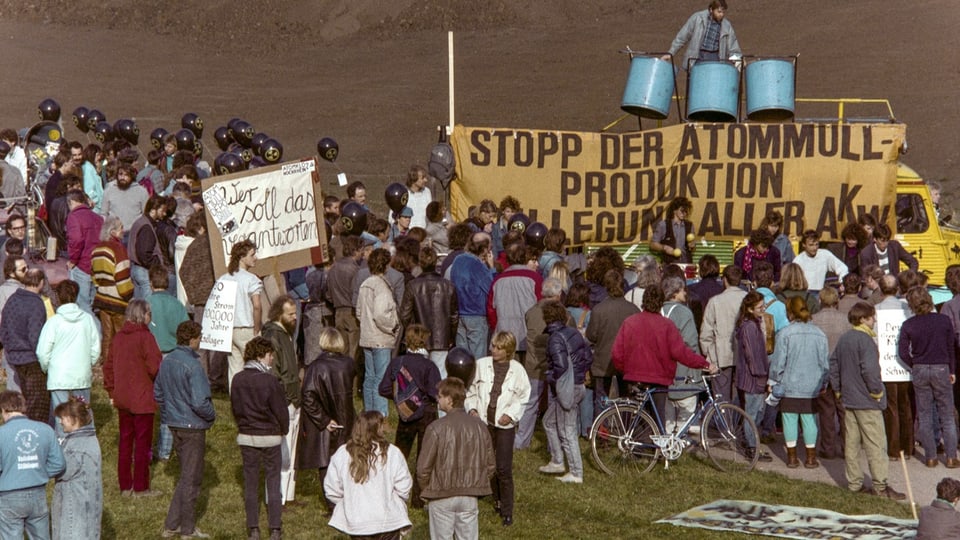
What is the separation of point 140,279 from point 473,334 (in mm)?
3934

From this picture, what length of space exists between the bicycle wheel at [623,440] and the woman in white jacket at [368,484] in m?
4.33

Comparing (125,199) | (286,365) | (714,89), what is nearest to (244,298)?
(286,365)

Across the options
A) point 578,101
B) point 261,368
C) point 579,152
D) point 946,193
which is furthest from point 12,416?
point 578,101

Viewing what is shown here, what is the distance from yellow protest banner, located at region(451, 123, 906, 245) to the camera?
18.7 m

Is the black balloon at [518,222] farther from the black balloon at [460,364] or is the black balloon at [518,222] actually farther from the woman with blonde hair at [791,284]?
the black balloon at [460,364]

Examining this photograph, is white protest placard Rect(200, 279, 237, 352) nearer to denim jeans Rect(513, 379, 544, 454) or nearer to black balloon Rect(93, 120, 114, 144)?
denim jeans Rect(513, 379, 544, 454)

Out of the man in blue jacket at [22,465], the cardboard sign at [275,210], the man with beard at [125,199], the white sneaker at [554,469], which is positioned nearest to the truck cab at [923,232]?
the white sneaker at [554,469]

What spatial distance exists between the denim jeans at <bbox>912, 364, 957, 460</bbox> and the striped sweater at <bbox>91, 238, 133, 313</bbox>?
327 inches

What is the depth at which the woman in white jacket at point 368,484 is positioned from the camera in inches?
386

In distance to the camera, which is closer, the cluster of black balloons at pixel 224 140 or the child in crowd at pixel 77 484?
the child in crowd at pixel 77 484

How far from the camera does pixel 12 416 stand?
10.3 meters

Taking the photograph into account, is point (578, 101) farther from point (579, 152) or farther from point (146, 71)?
point (579, 152)

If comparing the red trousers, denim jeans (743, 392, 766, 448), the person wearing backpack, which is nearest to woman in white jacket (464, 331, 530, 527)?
the person wearing backpack

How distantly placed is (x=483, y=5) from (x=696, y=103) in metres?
33.4
